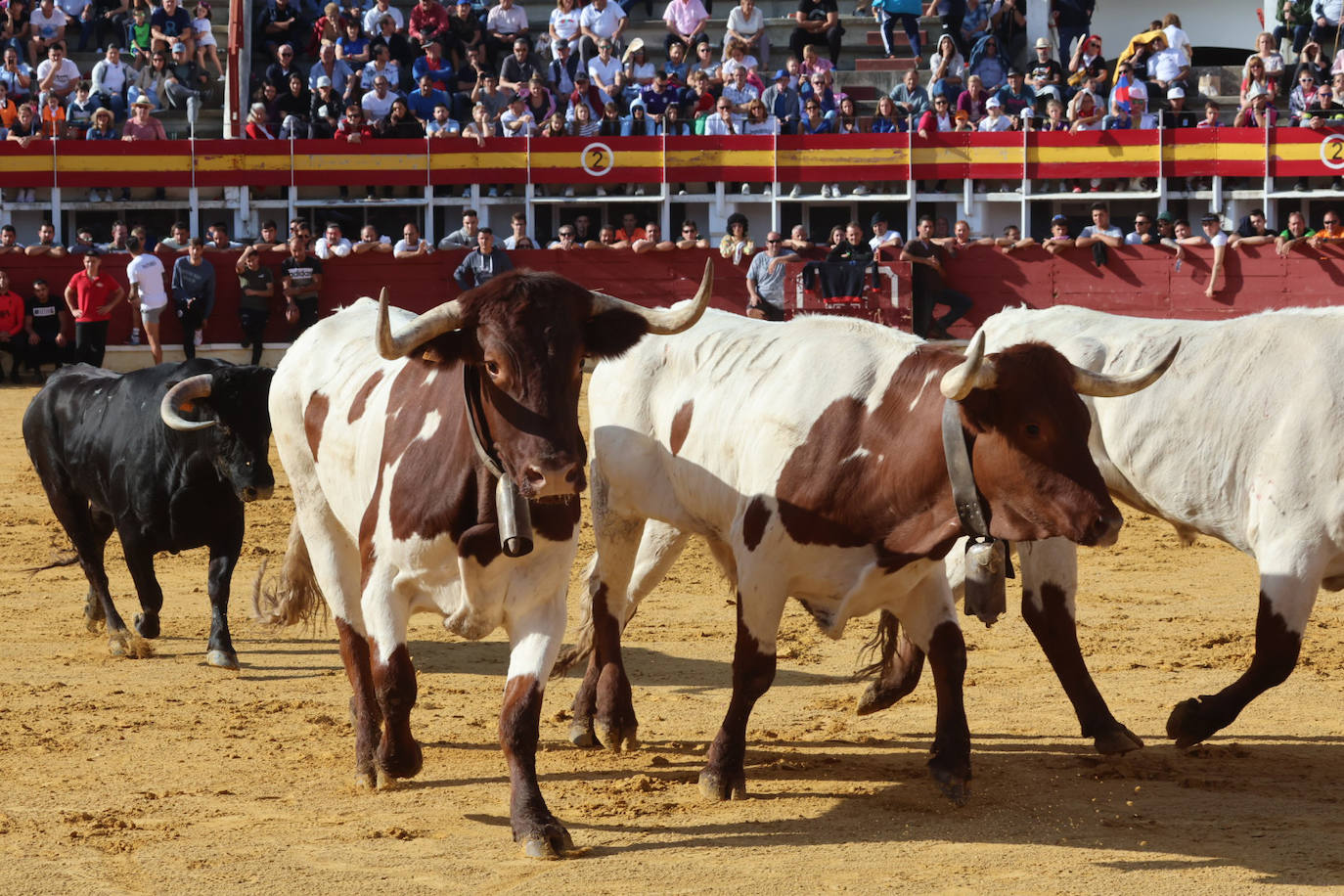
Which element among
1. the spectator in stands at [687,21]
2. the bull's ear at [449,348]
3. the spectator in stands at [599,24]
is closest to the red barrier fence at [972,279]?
the spectator in stands at [599,24]

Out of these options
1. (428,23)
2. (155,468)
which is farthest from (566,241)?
(155,468)

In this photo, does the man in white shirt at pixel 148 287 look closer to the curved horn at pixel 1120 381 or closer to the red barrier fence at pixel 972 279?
the red barrier fence at pixel 972 279

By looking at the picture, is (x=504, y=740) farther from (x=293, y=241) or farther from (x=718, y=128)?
(x=718, y=128)

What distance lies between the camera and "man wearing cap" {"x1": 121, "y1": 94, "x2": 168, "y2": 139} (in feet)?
67.1

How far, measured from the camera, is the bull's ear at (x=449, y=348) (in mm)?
4492

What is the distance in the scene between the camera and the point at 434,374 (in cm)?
499

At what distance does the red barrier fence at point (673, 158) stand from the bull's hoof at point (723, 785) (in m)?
16.6

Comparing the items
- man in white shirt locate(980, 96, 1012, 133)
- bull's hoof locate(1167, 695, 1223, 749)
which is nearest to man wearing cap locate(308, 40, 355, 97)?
man in white shirt locate(980, 96, 1012, 133)

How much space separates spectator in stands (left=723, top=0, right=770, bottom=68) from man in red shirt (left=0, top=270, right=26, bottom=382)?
31.4 feet

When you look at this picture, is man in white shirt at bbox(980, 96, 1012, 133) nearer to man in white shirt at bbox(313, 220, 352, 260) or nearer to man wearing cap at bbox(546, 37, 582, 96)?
man wearing cap at bbox(546, 37, 582, 96)

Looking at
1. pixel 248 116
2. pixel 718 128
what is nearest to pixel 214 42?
pixel 248 116

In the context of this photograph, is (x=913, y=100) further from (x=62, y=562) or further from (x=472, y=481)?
(x=472, y=481)

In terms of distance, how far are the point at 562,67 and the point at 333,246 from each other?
4.35 m

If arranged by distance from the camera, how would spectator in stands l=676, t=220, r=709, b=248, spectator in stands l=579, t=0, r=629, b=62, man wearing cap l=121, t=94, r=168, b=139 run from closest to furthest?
1. spectator in stands l=676, t=220, r=709, b=248
2. man wearing cap l=121, t=94, r=168, b=139
3. spectator in stands l=579, t=0, r=629, b=62
